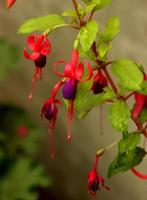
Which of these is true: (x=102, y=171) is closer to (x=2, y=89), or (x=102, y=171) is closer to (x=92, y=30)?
(x=2, y=89)

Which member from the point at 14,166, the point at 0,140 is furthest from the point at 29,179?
the point at 0,140

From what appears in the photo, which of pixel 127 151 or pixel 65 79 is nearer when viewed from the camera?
pixel 65 79

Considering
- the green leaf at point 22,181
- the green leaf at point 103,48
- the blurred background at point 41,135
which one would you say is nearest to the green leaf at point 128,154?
the green leaf at point 103,48

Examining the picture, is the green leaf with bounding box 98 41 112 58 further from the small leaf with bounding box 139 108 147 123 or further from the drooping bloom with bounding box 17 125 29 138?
the drooping bloom with bounding box 17 125 29 138

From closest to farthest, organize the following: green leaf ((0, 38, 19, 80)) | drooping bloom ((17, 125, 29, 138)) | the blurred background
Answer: the blurred background, green leaf ((0, 38, 19, 80)), drooping bloom ((17, 125, 29, 138))

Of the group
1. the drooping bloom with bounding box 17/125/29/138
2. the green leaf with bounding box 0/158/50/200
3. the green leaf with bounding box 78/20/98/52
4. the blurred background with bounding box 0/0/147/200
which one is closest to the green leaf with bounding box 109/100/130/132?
the green leaf with bounding box 78/20/98/52

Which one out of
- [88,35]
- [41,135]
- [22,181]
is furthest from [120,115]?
[41,135]
